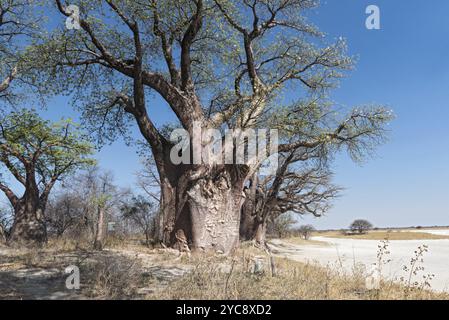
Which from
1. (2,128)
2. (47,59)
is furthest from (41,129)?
(47,59)

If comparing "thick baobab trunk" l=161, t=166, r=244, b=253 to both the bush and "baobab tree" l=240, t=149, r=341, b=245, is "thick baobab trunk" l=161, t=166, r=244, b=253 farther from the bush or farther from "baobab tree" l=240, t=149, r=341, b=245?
the bush

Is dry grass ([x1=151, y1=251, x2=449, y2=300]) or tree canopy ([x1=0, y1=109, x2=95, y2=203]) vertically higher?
tree canopy ([x1=0, y1=109, x2=95, y2=203])

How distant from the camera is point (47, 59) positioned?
8781mm

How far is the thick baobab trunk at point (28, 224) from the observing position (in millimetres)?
11547

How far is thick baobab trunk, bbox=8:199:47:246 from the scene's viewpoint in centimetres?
1155

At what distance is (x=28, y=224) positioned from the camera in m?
11.9

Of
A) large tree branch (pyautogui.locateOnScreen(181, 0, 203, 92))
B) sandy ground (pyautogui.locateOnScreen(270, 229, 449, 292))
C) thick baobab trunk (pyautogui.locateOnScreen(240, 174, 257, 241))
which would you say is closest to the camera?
sandy ground (pyautogui.locateOnScreen(270, 229, 449, 292))

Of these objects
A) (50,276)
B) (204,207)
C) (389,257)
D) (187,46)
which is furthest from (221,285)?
(389,257)

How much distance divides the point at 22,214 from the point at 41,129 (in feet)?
11.4

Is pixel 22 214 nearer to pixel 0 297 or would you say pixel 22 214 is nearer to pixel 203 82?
pixel 203 82

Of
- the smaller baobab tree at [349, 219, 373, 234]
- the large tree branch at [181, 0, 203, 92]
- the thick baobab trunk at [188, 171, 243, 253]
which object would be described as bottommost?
the smaller baobab tree at [349, 219, 373, 234]

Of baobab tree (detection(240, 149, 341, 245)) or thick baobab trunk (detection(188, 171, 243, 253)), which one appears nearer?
thick baobab trunk (detection(188, 171, 243, 253))

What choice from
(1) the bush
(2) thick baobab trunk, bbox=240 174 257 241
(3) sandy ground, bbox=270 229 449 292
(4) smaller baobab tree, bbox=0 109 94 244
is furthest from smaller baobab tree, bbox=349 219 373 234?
(4) smaller baobab tree, bbox=0 109 94 244

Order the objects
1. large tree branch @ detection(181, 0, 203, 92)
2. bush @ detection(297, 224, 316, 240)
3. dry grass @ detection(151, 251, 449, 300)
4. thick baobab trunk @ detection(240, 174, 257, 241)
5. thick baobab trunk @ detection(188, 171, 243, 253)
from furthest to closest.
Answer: bush @ detection(297, 224, 316, 240) < thick baobab trunk @ detection(240, 174, 257, 241) < large tree branch @ detection(181, 0, 203, 92) < thick baobab trunk @ detection(188, 171, 243, 253) < dry grass @ detection(151, 251, 449, 300)
